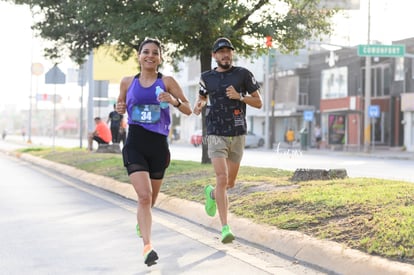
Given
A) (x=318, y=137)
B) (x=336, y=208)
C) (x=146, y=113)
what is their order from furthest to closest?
1. (x=318, y=137)
2. (x=336, y=208)
3. (x=146, y=113)

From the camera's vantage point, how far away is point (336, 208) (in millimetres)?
7195

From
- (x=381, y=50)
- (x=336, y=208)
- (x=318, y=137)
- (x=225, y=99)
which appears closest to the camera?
(x=225, y=99)

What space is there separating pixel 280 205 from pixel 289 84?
48233 mm

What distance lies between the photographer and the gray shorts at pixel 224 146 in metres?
6.85

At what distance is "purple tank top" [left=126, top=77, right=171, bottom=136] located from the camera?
6.03 m

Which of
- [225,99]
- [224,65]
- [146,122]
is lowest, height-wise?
[146,122]

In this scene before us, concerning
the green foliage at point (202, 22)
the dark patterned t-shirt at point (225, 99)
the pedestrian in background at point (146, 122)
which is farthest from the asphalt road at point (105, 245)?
the green foliage at point (202, 22)

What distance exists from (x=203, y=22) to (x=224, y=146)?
8123mm

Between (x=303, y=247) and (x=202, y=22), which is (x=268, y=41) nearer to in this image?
(x=202, y=22)

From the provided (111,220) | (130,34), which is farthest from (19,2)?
(111,220)

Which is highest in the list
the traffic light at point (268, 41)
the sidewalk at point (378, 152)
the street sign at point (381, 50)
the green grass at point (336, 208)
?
the street sign at point (381, 50)

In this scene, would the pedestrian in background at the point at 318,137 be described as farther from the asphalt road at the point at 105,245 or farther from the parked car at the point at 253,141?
the asphalt road at the point at 105,245

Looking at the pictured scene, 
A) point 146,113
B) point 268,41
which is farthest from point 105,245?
point 268,41

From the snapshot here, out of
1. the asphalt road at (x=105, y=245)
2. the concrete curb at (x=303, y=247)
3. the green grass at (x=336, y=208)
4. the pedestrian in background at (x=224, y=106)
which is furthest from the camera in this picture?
the pedestrian in background at (x=224, y=106)
